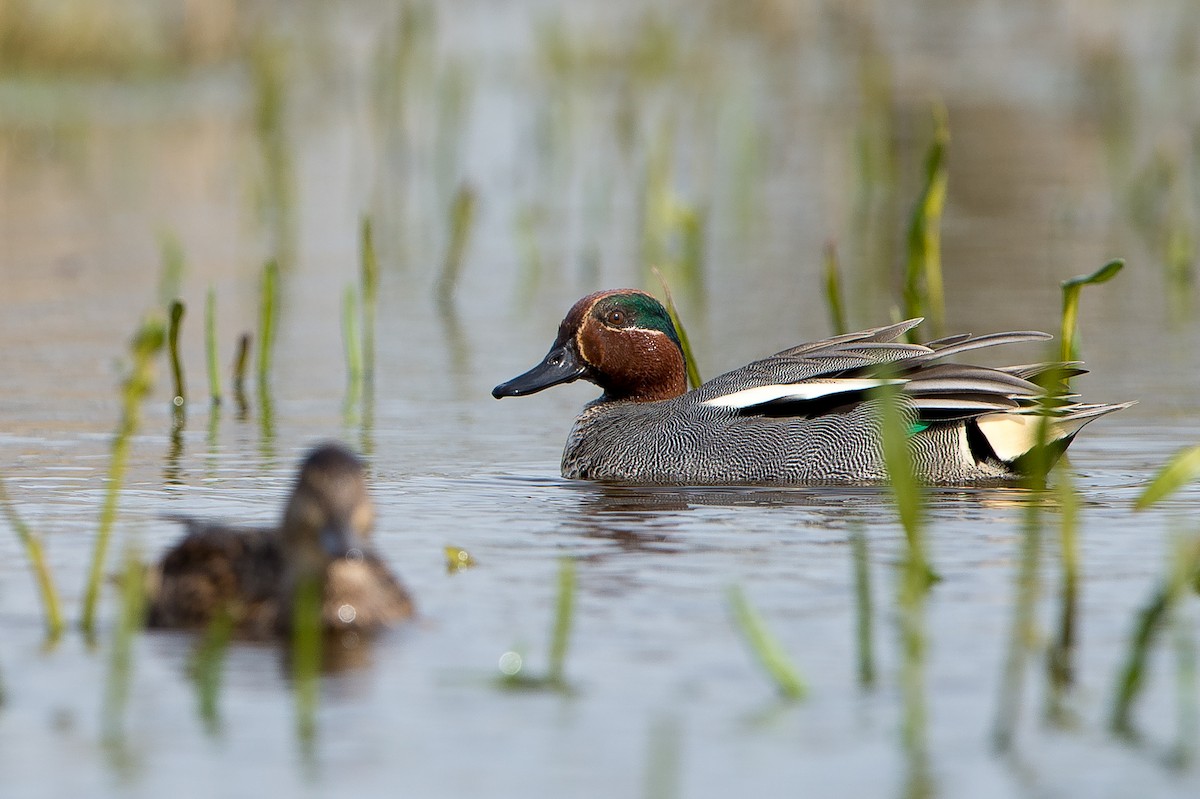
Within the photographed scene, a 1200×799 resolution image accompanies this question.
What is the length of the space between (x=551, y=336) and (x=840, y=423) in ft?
12.0

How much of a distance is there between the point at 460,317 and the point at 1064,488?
23.9 ft

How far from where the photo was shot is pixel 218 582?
16.3 ft

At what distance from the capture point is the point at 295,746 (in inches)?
163

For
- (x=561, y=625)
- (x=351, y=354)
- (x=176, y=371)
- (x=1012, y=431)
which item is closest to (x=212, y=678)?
(x=561, y=625)

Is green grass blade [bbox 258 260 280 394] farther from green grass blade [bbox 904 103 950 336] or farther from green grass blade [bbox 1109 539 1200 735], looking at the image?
Answer: green grass blade [bbox 1109 539 1200 735]

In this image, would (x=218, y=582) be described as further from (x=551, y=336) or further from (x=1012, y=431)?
(x=551, y=336)

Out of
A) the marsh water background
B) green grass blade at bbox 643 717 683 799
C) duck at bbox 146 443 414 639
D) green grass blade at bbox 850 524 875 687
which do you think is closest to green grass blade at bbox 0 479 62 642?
the marsh water background

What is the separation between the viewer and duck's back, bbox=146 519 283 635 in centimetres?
497

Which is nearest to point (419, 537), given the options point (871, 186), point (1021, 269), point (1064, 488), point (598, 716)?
point (598, 716)

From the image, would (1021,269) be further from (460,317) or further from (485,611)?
(485,611)

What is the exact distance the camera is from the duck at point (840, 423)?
23.1 feet

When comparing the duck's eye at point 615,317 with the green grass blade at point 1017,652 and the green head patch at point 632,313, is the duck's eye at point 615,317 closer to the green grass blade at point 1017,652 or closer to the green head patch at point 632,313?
the green head patch at point 632,313

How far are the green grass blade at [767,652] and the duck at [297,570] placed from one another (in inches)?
40.2

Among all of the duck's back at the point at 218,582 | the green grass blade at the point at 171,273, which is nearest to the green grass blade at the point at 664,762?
the duck's back at the point at 218,582
